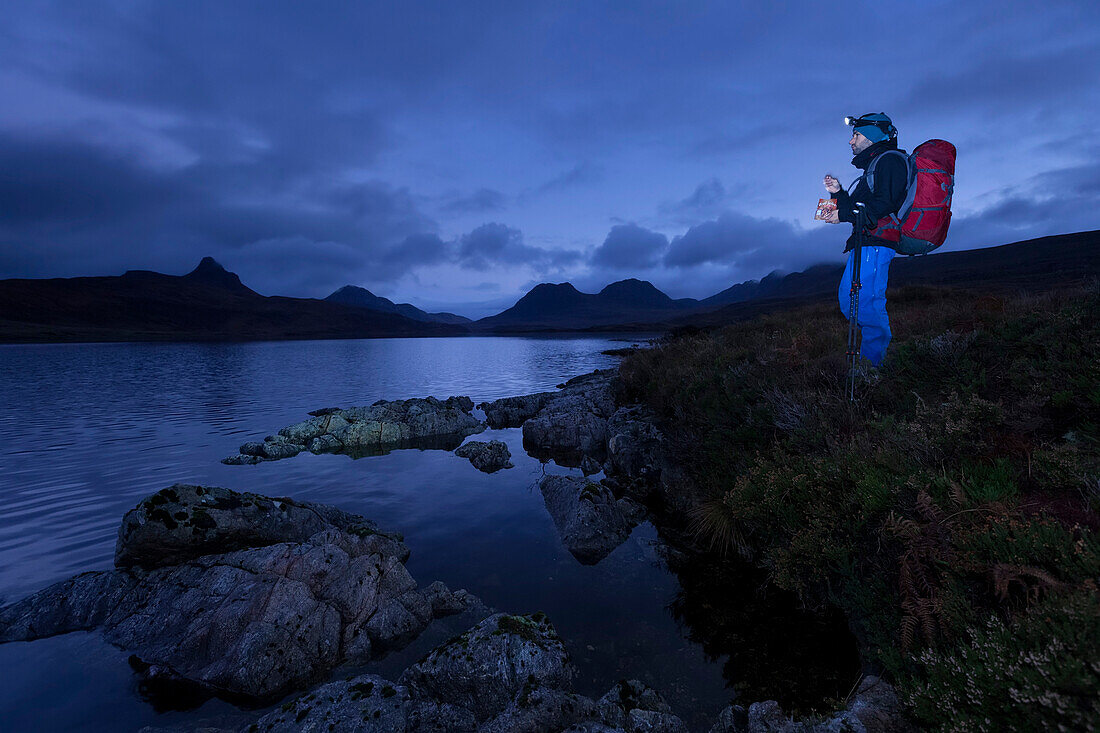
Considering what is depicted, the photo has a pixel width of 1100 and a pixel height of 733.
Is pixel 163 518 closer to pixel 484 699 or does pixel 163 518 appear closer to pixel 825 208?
pixel 484 699

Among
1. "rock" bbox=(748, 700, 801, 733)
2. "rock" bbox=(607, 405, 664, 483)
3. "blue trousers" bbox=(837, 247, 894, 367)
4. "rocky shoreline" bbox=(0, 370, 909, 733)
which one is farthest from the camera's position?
"rock" bbox=(607, 405, 664, 483)

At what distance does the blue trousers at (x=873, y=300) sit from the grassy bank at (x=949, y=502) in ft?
2.07

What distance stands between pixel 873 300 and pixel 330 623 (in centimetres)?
1054

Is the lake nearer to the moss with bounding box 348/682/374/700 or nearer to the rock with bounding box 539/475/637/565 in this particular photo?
the rock with bounding box 539/475/637/565

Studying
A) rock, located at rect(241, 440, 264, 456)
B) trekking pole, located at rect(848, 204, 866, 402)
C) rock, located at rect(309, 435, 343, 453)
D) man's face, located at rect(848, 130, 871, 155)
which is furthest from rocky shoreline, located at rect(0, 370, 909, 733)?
rock, located at rect(241, 440, 264, 456)

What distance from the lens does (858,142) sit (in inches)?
320

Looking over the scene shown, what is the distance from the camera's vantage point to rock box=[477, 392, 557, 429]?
76.9ft

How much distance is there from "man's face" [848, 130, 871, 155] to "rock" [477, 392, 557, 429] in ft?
59.0

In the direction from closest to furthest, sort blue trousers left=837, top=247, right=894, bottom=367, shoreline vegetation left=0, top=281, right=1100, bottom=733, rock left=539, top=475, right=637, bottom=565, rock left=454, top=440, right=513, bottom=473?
shoreline vegetation left=0, top=281, right=1100, bottom=733 < blue trousers left=837, top=247, right=894, bottom=367 < rock left=539, top=475, right=637, bottom=565 < rock left=454, top=440, right=513, bottom=473

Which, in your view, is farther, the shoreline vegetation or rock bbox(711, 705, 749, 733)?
rock bbox(711, 705, 749, 733)

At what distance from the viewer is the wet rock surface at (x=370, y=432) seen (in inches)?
683

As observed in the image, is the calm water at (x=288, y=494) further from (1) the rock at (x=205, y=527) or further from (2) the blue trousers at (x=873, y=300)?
(2) the blue trousers at (x=873, y=300)

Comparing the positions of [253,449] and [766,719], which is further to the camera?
[253,449]

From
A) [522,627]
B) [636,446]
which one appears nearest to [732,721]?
[522,627]
